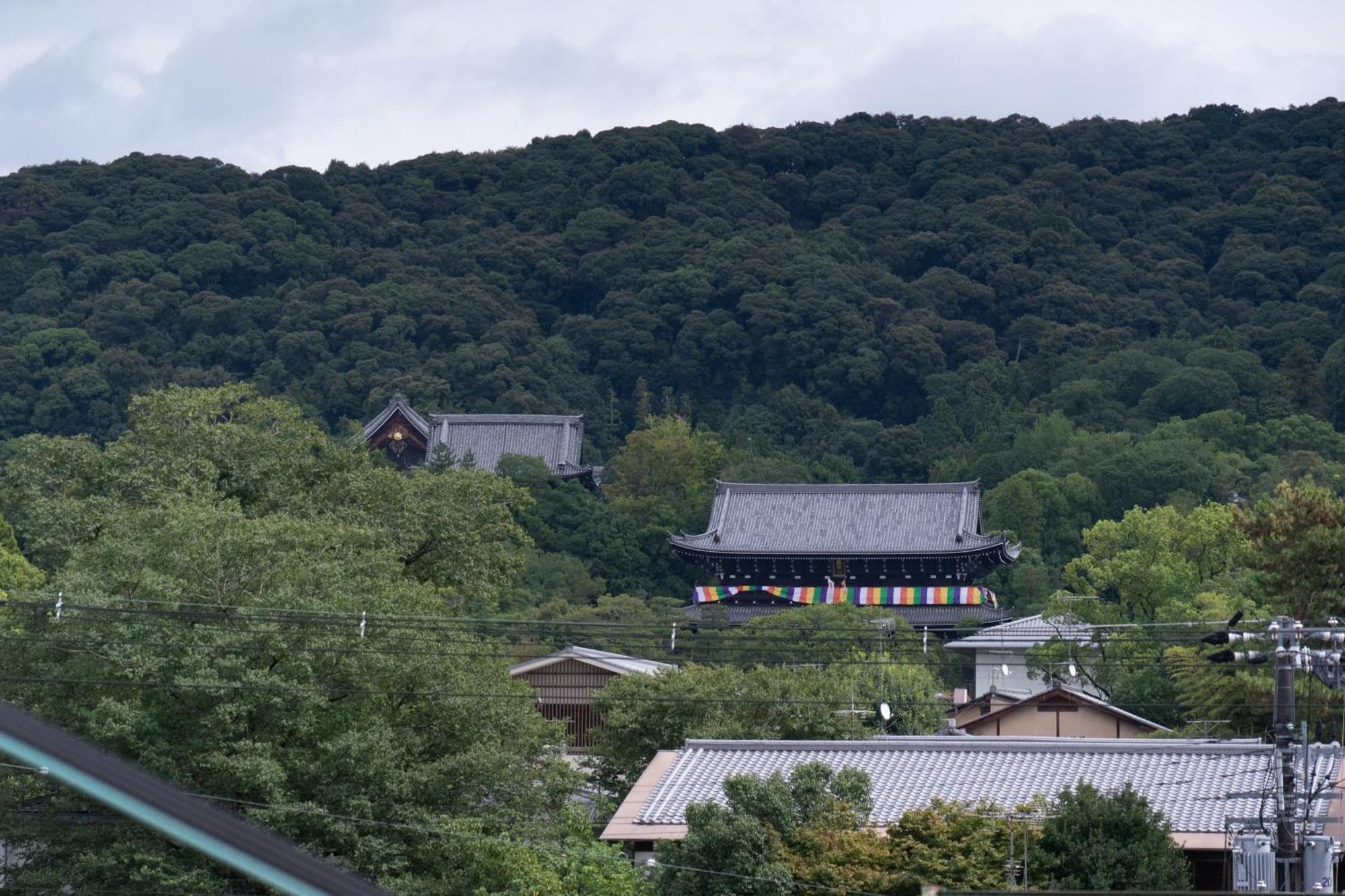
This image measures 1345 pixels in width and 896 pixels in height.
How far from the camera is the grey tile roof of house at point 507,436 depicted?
6994 cm

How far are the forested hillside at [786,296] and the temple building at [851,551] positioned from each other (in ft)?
10.5

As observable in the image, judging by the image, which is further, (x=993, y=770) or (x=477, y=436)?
(x=477, y=436)

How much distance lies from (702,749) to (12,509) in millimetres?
13557

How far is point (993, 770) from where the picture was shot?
2144cm

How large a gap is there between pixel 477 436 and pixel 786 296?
22387 millimetres

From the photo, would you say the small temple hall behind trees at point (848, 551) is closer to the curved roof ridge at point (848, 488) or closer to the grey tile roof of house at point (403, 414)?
the curved roof ridge at point (848, 488)

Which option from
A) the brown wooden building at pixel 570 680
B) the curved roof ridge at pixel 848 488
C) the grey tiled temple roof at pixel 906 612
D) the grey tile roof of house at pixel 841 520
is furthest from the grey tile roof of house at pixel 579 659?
the curved roof ridge at pixel 848 488

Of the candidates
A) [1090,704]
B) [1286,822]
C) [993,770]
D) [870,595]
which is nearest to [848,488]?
[870,595]

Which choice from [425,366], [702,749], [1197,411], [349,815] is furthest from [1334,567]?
[425,366]

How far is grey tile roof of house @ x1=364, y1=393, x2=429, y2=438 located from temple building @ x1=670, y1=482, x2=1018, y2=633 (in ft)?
52.8

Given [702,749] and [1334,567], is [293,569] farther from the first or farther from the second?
[1334,567]

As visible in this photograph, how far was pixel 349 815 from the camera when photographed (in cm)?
1886

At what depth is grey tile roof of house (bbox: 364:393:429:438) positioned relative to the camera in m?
69.7

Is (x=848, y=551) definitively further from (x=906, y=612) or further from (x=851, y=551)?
(x=906, y=612)
